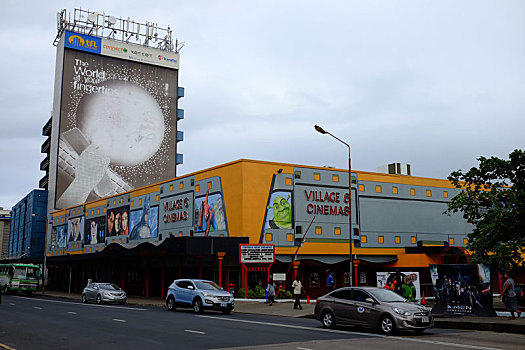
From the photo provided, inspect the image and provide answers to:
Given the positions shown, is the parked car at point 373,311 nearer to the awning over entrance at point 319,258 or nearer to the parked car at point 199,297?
the parked car at point 199,297

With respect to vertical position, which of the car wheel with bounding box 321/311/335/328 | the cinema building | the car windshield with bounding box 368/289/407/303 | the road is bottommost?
the road

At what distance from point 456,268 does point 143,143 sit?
67033 millimetres

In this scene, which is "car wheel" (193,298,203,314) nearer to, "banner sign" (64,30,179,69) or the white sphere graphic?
the white sphere graphic

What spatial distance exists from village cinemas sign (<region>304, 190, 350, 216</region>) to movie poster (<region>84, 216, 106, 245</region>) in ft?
85.5

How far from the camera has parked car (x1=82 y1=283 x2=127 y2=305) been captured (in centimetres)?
3500

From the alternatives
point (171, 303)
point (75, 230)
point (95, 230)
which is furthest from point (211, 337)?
point (75, 230)

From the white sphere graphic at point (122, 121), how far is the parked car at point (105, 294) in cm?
4585

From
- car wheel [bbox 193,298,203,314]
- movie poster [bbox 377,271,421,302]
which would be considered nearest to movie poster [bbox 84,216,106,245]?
car wheel [bbox 193,298,203,314]

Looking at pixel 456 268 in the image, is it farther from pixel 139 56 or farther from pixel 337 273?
pixel 139 56

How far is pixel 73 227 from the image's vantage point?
211 ft

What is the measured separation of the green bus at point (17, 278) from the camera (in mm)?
49031

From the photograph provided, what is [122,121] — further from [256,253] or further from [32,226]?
[256,253]

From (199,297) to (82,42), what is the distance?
64334 mm

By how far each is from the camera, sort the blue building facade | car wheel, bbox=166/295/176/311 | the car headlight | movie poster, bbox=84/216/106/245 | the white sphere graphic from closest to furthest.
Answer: the car headlight → car wheel, bbox=166/295/176/311 → movie poster, bbox=84/216/106/245 → the white sphere graphic → the blue building facade
